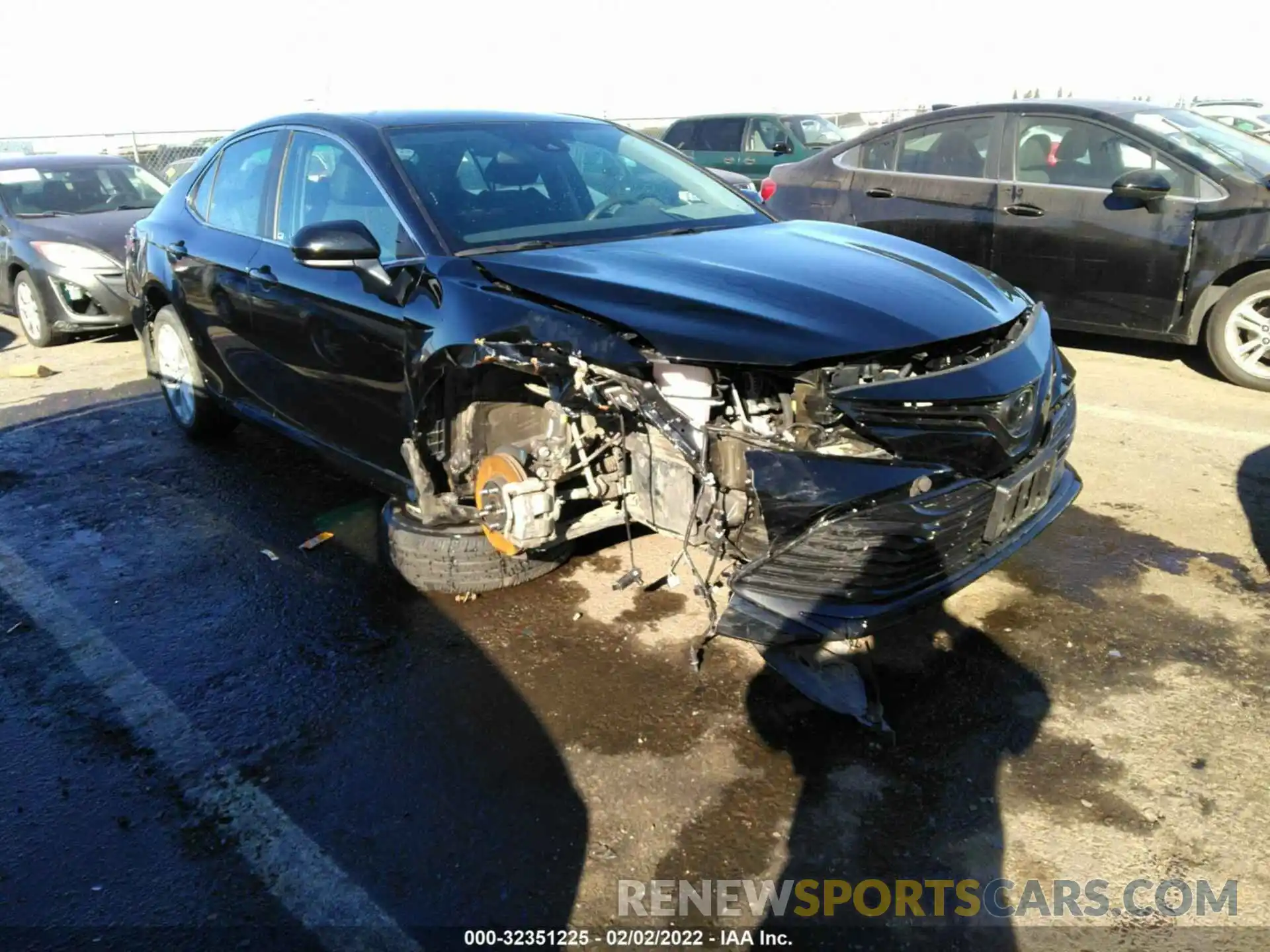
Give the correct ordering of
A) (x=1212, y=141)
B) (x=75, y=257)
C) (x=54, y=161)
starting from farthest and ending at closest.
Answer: (x=54, y=161)
(x=75, y=257)
(x=1212, y=141)

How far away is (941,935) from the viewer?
219 cm

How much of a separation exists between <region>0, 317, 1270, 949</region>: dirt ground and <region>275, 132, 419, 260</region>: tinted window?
1.39 meters

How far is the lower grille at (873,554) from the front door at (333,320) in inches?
63.0

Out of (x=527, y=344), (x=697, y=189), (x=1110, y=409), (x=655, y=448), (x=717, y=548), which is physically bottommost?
(x=1110, y=409)

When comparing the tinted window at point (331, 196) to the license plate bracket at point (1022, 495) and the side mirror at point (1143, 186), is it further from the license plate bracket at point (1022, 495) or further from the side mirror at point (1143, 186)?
the side mirror at point (1143, 186)

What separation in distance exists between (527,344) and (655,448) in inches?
20.6

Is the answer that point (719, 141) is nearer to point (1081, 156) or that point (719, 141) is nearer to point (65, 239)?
point (1081, 156)

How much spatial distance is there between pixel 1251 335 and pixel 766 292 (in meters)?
4.52

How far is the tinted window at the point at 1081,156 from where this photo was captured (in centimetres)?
616

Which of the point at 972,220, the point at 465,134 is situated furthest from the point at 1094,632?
the point at 972,220

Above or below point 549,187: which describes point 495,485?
below

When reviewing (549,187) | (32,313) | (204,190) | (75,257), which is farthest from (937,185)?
(32,313)

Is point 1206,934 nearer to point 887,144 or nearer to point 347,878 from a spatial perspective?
point 347,878

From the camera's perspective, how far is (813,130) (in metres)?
14.2
